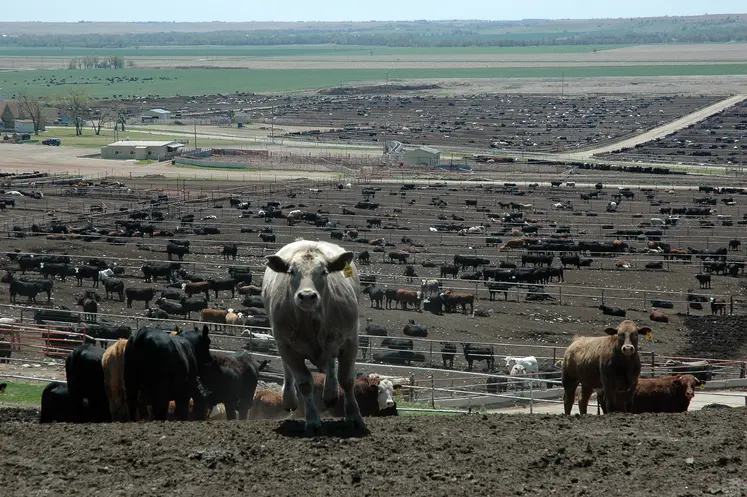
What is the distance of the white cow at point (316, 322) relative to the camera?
897 centimetres

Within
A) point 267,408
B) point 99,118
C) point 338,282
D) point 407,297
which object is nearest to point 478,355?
point 407,297

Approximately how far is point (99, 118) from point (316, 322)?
125 meters

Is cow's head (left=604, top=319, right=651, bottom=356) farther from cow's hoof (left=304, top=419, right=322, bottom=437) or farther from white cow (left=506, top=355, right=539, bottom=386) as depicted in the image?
white cow (left=506, top=355, right=539, bottom=386)

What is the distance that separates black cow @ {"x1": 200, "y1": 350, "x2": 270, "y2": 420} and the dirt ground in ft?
8.84

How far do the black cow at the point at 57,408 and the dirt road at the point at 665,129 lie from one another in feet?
275

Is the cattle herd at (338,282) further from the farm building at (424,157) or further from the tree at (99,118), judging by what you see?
the tree at (99,118)

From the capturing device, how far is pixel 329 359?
29.9 feet

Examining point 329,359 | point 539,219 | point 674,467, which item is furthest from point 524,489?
point 539,219

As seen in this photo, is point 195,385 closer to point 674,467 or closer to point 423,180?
point 674,467

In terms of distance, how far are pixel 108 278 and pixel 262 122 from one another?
325 ft

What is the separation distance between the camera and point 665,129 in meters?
117

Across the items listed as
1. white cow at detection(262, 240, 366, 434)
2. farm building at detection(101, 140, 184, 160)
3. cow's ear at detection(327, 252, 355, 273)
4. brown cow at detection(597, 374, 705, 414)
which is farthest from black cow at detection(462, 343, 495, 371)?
farm building at detection(101, 140, 184, 160)

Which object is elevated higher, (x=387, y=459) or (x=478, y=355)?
(x=387, y=459)

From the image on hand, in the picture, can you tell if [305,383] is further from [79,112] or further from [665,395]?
[79,112]
